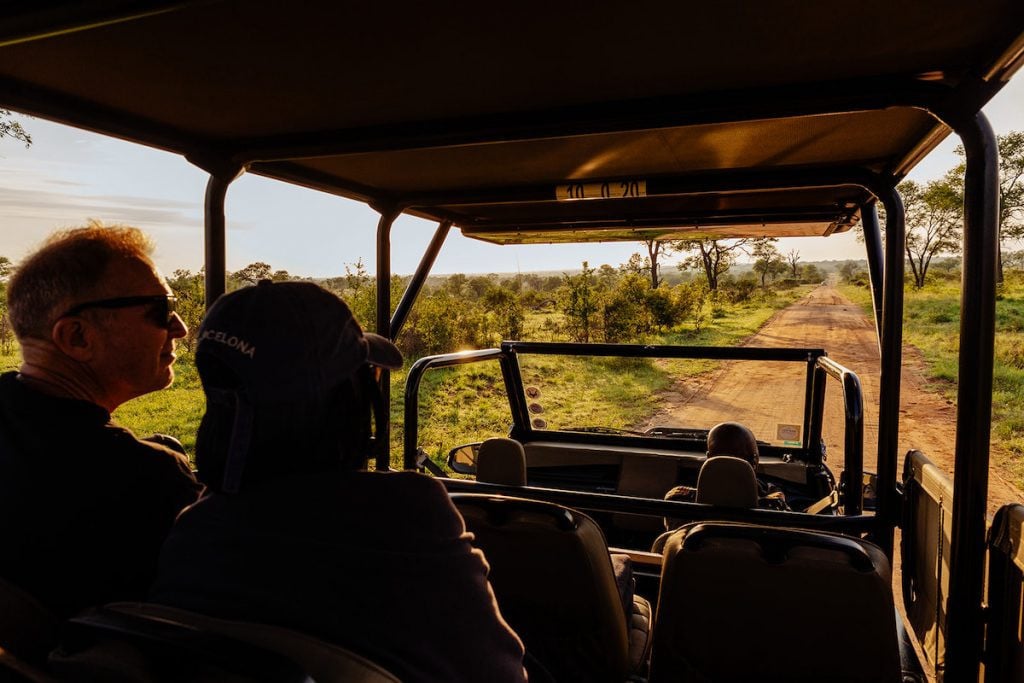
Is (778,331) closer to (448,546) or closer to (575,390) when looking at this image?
(575,390)

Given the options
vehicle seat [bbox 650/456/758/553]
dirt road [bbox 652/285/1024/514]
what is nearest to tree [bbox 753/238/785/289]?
dirt road [bbox 652/285/1024/514]

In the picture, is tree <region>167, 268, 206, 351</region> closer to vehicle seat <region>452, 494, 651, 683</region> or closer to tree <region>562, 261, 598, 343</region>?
vehicle seat <region>452, 494, 651, 683</region>

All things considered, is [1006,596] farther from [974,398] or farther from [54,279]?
[54,279]

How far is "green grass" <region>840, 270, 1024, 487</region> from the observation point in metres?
11.7

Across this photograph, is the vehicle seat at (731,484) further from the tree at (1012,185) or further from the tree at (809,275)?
the tree at (809,275)

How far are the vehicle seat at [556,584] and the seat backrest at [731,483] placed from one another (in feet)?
2.55

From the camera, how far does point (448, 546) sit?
3.56ft

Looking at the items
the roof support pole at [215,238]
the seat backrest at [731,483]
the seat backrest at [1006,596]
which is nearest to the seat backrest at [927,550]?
the seat backrest at [1006,596]

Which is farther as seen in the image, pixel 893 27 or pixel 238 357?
pixel 893 27

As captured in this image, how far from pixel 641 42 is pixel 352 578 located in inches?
70.2

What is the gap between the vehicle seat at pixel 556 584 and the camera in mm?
2039

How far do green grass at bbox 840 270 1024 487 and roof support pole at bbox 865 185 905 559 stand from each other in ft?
1.93

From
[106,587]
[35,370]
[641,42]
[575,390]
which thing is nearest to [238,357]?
[106,587]

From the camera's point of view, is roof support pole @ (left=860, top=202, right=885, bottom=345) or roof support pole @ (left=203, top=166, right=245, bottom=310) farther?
roof support pole @ (left=860, top=202, right=885, bottom=345)
